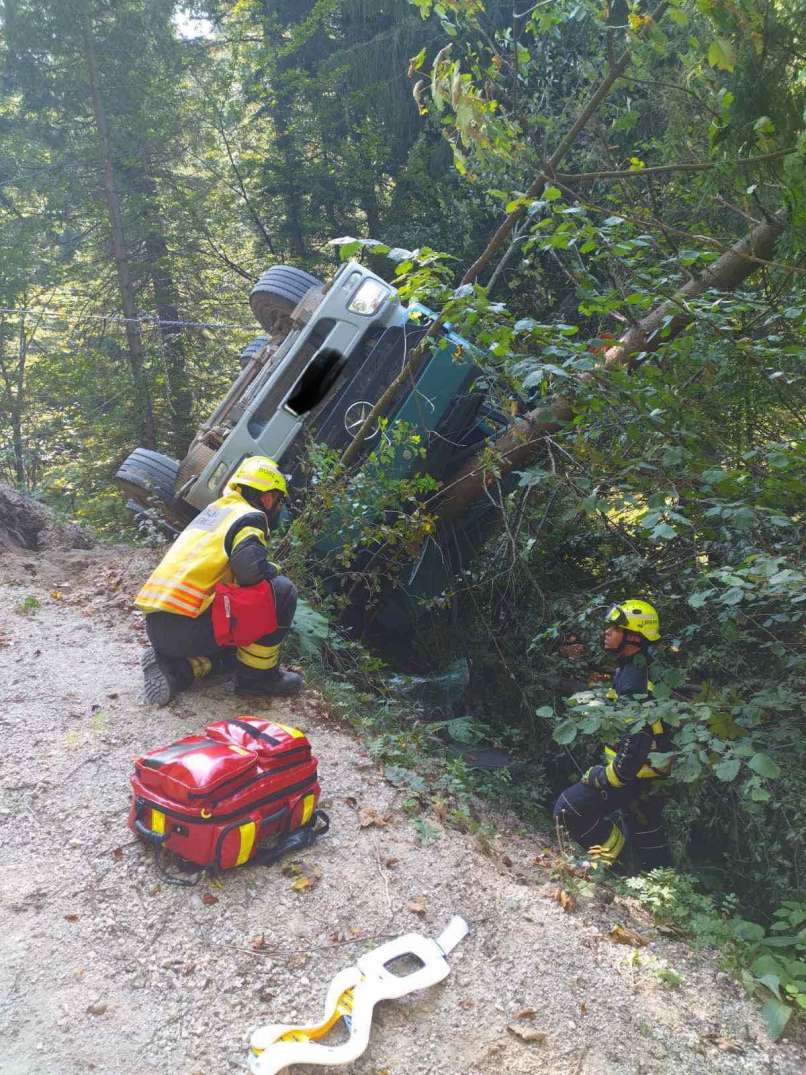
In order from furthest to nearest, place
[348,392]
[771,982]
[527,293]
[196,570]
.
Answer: [527,293] → [348,392] → [196,570] → [771,982]

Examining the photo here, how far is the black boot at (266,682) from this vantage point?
514 cm

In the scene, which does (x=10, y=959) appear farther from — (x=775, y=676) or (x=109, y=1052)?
(x=775, y=676)

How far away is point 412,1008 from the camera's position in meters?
2.99

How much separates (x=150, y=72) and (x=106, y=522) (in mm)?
7417

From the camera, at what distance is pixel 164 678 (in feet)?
16.5

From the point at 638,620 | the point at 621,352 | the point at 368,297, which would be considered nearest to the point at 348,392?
the point at 368,297

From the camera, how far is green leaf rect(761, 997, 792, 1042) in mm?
3006

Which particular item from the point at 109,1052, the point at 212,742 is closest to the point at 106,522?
the point at 212,742

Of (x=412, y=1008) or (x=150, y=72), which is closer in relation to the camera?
(x=412, y=1008)

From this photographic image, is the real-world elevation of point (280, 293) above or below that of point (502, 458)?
above

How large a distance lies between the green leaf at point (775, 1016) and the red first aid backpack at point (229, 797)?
195cm

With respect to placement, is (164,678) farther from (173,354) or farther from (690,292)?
(173,354)

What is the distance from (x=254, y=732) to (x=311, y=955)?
3.33 ft

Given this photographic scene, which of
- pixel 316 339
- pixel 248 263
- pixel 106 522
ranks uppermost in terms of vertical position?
pixel 248 263
